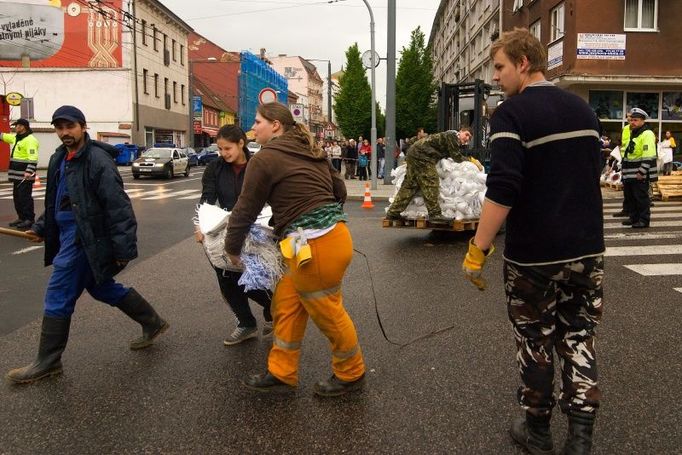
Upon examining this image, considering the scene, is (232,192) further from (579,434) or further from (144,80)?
(144,80)

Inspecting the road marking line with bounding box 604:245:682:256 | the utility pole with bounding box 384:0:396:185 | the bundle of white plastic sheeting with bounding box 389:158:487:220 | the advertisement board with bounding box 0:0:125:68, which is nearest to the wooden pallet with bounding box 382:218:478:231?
the bundle of white plastic sheeting with bounding box 389:158:487:220

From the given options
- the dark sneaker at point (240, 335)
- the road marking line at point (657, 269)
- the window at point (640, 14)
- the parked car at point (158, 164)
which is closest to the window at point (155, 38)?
the parked car at point (158, 164)

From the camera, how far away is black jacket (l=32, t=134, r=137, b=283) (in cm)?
389

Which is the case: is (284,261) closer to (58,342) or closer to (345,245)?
(345,245)

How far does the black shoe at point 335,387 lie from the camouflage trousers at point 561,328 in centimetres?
109

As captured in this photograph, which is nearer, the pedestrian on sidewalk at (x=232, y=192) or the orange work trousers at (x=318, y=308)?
the orange work trousers at (x=318, y=308)

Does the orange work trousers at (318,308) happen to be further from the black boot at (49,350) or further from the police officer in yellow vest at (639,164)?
the police officer in yellow vest at (639,164)

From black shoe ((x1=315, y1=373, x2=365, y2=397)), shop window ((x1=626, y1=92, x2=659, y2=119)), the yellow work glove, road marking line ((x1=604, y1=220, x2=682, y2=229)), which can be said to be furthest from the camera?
shop window ((x1=626, y1=92, x2=659, y2=119))

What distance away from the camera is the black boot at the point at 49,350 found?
383 centimetres

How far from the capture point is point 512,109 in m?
2.60

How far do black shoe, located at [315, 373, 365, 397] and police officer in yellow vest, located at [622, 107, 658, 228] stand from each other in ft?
25.4

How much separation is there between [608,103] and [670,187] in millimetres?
8849

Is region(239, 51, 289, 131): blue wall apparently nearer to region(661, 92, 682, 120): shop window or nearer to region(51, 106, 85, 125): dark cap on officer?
region(661, 92, 682, 120): shop window

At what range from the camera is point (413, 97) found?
1805 inches
